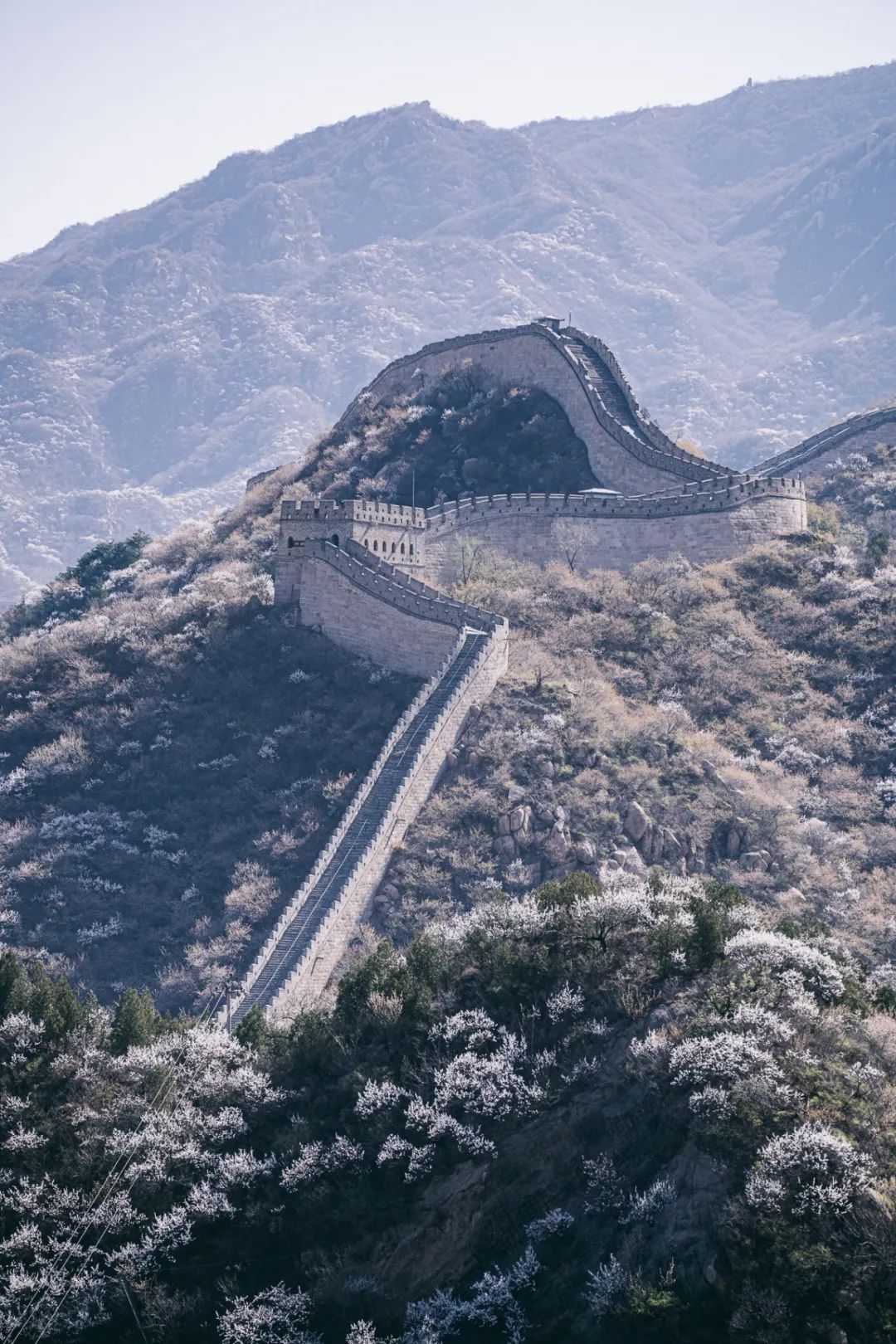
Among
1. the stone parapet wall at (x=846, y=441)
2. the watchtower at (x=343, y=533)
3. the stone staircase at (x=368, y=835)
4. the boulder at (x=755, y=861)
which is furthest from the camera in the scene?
the stone parapet wall at (x=846, y=441)

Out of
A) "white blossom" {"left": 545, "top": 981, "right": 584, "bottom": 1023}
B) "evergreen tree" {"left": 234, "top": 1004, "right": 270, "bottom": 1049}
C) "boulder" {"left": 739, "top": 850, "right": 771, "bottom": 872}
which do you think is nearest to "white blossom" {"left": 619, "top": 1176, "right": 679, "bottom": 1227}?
"white blossom" {"left": 545, "top": 981, "right": 584, "bottom": 1023}

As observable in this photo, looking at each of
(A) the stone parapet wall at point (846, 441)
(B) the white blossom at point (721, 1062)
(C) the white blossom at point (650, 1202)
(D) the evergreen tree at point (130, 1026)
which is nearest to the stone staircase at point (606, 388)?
(A) the stone parapet wall at point (846, 441)

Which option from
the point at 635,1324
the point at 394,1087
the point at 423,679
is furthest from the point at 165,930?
the point at 635,1324

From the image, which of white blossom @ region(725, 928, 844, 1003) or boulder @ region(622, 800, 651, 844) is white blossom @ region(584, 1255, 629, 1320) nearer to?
white blossom @ region(725, 928, 844, 1003)

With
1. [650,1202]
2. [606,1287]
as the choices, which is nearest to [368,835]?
[650,1202]

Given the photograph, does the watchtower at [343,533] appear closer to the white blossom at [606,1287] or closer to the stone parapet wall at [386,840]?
the stone parapet wall at [386,840]

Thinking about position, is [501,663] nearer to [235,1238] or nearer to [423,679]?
[423,679]

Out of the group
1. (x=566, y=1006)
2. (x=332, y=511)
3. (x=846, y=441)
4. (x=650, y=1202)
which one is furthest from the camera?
(x=846, y=441)

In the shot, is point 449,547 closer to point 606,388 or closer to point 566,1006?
point 606,388
